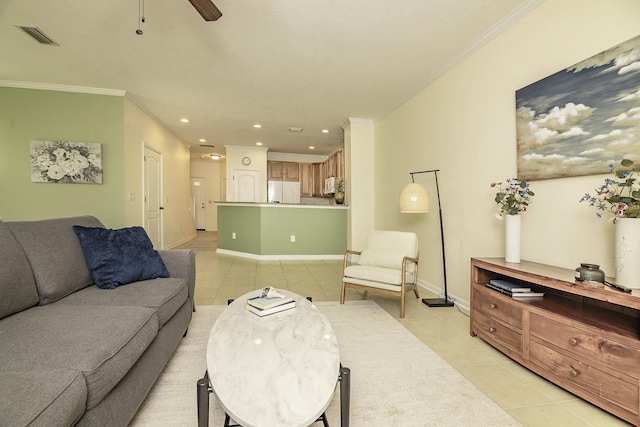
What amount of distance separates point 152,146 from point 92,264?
4.00 meters

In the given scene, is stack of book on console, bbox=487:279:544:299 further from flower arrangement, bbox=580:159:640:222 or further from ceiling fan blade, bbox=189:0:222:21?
ceiling fan blade, bbox=189:0:222:21

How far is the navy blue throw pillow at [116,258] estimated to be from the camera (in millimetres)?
1945

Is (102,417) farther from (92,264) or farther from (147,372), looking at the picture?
(92,264)

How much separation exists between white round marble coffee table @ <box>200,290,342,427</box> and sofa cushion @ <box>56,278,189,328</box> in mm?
472

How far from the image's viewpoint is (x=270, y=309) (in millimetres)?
1605

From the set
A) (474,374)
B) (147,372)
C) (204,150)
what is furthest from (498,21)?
(204,150)

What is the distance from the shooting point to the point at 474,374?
5.94ft

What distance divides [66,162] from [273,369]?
4.68m

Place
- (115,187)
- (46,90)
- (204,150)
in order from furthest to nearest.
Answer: (204,150) → (115,187) → (46,90)

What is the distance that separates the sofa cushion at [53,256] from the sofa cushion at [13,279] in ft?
0.14

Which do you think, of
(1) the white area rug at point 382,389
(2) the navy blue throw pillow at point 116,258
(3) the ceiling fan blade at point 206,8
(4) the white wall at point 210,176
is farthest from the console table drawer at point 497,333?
(4) the white wall at point 210,176

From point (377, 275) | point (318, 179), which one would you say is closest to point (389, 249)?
point (377, 275)

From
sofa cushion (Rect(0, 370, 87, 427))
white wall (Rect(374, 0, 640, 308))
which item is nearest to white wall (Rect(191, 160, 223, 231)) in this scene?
white wall (Rect(374, 0, 640, 308))

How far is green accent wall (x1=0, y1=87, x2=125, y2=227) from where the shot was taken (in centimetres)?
392
